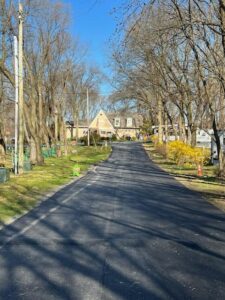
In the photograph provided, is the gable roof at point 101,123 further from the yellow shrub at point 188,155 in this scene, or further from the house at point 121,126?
the yellow shrub at point 188,155

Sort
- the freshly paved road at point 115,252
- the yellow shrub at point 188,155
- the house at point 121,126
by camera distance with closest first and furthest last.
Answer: the freshly paved road at point 115,252 < the yellow shrub at point 188,155 < the house at point 121,126

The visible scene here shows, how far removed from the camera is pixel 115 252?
8.03 meters

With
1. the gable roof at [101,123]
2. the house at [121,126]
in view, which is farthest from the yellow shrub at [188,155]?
the house at [121,126]

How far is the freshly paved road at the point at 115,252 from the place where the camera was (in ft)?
19.7

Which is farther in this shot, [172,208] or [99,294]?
[172,208]

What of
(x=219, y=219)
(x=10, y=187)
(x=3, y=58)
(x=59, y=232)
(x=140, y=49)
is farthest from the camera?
(x=140, y=49)

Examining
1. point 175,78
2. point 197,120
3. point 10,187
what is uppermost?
point 175,78

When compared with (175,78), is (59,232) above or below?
below

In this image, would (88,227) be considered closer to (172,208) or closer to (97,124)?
(172,208)

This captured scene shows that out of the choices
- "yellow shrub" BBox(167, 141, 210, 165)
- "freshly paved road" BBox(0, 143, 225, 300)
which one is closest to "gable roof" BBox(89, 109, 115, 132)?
"yellow shrub" BBox(167, 141, 210, 165)

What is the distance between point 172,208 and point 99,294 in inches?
318

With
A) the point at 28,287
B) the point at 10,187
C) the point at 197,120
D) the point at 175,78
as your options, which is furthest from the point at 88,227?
the point at 197,120

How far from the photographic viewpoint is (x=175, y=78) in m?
39.8

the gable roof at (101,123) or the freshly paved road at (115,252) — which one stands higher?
the gable roof at (101,123)
